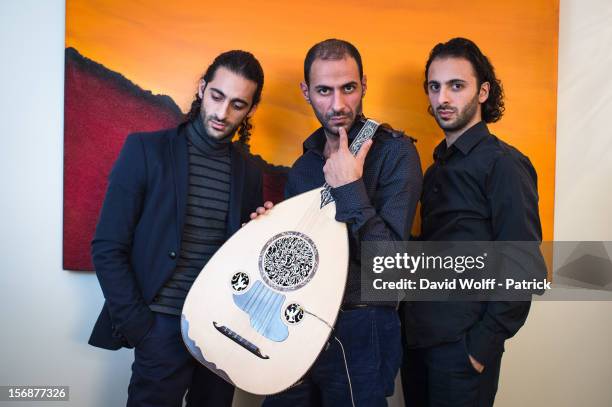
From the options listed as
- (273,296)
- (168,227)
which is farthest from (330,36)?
(273,296)

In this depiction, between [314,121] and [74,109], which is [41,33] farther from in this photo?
[314,121]

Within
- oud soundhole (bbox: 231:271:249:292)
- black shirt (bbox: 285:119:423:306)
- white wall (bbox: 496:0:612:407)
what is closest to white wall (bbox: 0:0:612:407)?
white wall (bbox: 496:0:612:407)

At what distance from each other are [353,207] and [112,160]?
45.2 inches

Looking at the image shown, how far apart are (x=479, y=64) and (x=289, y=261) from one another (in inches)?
39.6

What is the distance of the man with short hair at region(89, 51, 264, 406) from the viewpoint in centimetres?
137

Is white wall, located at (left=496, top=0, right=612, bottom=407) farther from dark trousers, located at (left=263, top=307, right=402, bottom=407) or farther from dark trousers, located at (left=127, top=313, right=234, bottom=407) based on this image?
dark trousers, located at (left=127, top=313, right=234, bottom=407)

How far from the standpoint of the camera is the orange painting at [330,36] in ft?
6.05

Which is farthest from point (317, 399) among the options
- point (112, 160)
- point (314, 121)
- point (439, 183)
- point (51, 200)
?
point (51, 200)

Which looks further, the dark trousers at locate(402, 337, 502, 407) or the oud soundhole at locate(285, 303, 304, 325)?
the dark trousers at locate(402, 337, 502, 407)

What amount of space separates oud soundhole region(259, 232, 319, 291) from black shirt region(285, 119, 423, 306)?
A: 0.13 m

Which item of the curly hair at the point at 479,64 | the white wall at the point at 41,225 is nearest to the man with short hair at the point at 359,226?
the curly hair at the point at 479,64

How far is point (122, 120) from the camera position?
1845mm

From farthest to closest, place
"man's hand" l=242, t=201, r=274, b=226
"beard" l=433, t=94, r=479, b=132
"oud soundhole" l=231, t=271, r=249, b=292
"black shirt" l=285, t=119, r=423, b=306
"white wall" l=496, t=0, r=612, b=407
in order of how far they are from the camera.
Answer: "white wall" l=496, t=0, r=612, b=407 → "beard" l=433, t=94, r=479, b=132 → "man's hand" l=242, t=201, r=274, b=226 → "oud soundhole" l=231, t=271, r=249, b=292 → "black shirt" l=285, t=119, r=423, b=306

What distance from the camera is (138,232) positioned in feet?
4.66
